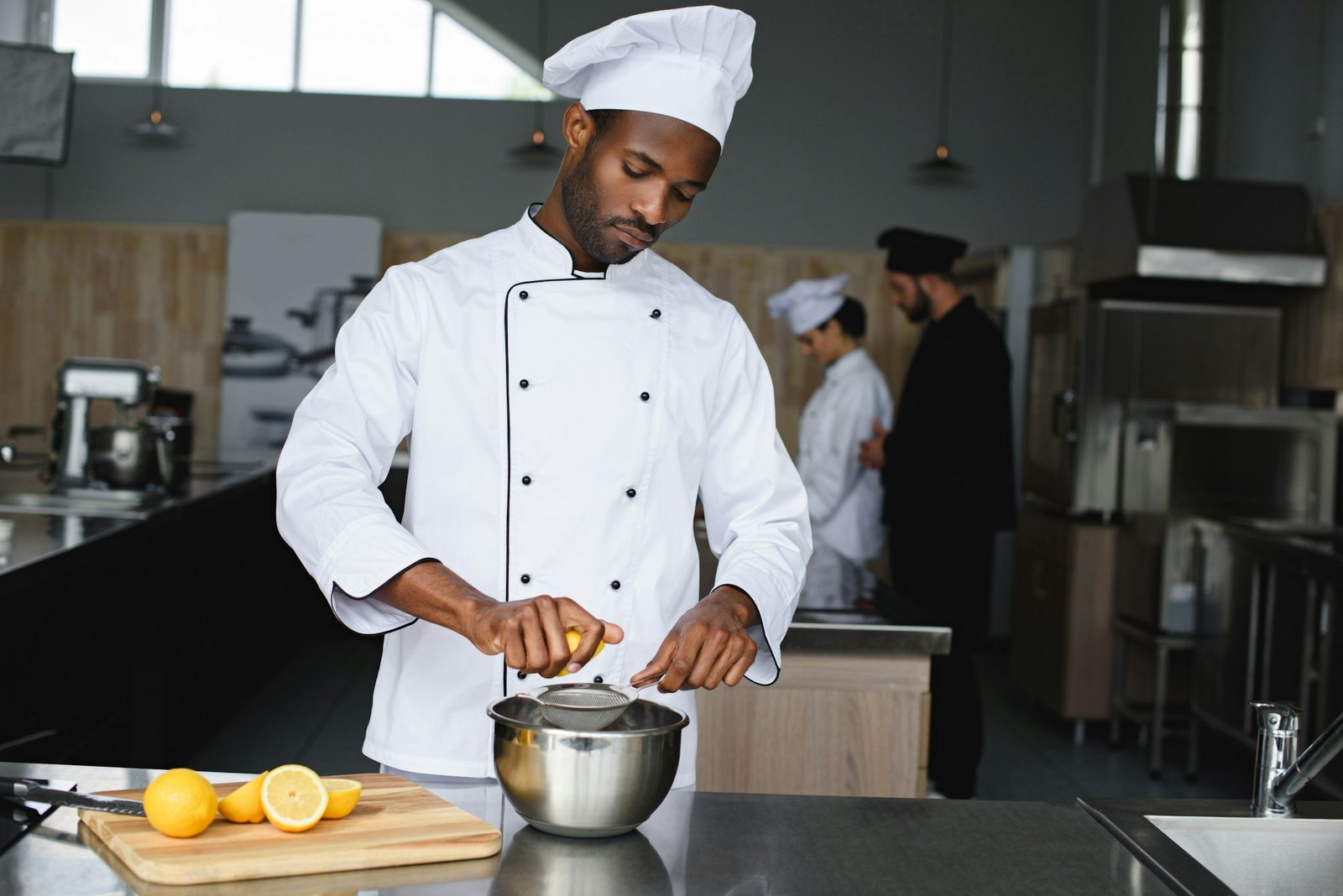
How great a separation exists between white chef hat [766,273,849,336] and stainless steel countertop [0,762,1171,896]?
10.2ft

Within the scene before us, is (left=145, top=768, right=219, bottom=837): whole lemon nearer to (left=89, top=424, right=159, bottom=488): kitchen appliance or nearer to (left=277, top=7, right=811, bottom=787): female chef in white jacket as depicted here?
(left=277, top=7, right=811, bottom=787): female chef in white jacket

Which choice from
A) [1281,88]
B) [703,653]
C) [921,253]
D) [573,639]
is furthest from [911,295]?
[573,639]

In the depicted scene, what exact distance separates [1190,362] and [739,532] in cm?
366

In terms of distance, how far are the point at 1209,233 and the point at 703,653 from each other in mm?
3932

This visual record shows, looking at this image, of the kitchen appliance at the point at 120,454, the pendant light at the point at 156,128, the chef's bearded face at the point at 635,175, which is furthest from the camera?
the pendant light at the point at 156,128

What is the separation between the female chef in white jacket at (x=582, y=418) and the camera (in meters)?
1.44

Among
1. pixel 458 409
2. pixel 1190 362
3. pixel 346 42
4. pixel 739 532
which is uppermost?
pixel 346 42

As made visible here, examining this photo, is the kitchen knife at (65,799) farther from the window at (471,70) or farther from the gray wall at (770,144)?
the window at (471,70)

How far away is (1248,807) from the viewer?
135 centimetres

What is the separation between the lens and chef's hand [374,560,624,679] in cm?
113

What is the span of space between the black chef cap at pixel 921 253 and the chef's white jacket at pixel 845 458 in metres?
0.32

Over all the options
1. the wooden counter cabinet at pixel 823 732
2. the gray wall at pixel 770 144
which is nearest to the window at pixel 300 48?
the gray wall at pixel 770 144

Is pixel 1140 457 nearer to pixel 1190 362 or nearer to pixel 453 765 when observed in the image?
pixel 1190 362

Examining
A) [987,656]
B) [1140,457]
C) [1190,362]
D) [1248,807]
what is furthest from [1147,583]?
[1248,807]
